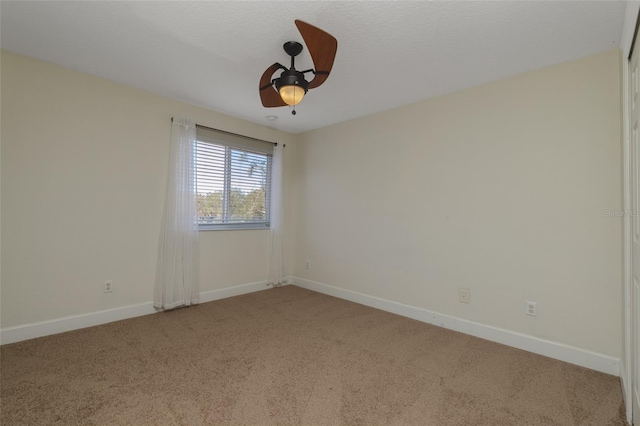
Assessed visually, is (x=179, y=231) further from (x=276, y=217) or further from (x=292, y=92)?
(x=292, y=92)

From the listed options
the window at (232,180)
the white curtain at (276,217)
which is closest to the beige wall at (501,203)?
the white curtain at (276,217)

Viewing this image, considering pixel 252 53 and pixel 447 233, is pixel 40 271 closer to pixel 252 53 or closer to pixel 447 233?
pixel 252 53

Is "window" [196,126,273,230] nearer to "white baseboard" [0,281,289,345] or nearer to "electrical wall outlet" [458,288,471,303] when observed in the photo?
"white baseboard" [0,281,289,345]

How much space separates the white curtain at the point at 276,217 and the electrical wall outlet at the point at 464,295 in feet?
8.19

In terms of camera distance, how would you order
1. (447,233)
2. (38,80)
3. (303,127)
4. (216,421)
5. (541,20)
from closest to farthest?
(216,421)
(541,20)
(38,80)
(447,233)
(303,127)

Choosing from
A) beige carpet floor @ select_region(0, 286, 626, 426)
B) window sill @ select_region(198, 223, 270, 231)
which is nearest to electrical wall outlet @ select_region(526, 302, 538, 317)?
beige carpet floor @ select_region(0, 286, 626, 426)

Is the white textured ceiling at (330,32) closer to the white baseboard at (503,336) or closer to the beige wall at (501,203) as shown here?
the beige wall at (501,203)

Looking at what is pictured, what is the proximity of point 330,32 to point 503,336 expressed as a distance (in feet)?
9.44

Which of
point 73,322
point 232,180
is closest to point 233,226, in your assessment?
point 232,180

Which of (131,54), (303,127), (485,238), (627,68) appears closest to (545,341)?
(485,238)

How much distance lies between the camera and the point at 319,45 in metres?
1.69

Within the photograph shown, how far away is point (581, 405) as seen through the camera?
70.7 inches

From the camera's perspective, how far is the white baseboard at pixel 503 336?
220cm

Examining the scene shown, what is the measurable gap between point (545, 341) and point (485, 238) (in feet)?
3.05
